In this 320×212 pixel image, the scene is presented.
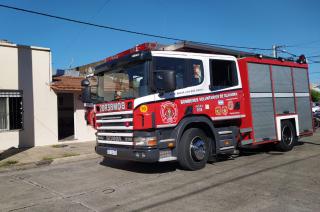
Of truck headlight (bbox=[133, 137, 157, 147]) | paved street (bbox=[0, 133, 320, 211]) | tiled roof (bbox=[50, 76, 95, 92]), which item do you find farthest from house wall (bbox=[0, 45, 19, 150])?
truck headlight (bbox=[133, 137, 157, 147])

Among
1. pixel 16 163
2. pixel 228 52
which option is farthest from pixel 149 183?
pixel 16 163

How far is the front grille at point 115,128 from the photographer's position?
25.4ft

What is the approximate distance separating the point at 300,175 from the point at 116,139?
13.7 feet

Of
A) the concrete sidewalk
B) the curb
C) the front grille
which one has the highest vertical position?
the front grille

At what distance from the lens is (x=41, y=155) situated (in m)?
11.8

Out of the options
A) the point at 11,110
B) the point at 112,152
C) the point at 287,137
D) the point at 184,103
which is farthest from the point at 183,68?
the point at 11,110

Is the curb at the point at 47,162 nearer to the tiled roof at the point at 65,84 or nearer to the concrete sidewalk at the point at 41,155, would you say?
the concrete sidewalk at the point at 41,155

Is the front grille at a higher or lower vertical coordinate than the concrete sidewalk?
higher

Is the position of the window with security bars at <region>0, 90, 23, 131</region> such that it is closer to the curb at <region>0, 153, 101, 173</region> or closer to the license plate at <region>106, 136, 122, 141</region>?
the curb at <region>0, 153, 101, 173</region>

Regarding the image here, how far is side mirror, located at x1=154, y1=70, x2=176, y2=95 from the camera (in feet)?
23.8

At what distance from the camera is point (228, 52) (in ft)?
31.7

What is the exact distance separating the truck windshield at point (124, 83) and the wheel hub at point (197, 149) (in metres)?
1.78

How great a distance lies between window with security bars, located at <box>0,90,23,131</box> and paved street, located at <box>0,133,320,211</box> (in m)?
4.81

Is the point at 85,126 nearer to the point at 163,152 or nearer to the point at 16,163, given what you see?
the point at 16,163
